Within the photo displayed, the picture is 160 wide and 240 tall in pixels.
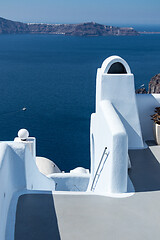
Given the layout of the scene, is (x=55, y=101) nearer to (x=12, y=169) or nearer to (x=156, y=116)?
(x=156, y=116)

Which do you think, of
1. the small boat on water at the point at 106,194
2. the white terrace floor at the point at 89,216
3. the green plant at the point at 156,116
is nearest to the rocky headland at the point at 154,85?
the green plant at the point at 156,116

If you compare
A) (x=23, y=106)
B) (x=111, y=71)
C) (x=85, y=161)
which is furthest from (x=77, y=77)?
(x=111, y=71)

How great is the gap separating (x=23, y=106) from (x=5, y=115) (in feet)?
10.3

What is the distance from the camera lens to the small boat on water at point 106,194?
4.30 metres

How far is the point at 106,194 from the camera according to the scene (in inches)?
205

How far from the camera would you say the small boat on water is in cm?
430

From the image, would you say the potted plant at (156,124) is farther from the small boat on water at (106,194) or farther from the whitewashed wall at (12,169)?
the whitewashed wall at (12,169)

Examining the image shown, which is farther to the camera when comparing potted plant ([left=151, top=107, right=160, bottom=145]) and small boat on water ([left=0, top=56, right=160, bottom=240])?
potted plant ([left=151, top=107, right=160, bottom=145])

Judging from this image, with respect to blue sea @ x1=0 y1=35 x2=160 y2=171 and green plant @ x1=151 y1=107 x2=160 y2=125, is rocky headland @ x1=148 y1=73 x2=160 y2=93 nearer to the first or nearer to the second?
blue sea @ x1=0 y1=35 x2=160 y2=171

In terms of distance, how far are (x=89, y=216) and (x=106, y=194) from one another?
0.67 meters

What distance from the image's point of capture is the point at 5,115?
→ 5250 cm

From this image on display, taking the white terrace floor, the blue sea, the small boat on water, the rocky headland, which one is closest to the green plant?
the small boat on water

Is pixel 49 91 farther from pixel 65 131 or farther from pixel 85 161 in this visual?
pixel 85 161

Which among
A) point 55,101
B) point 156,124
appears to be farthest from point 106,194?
point 55,101
